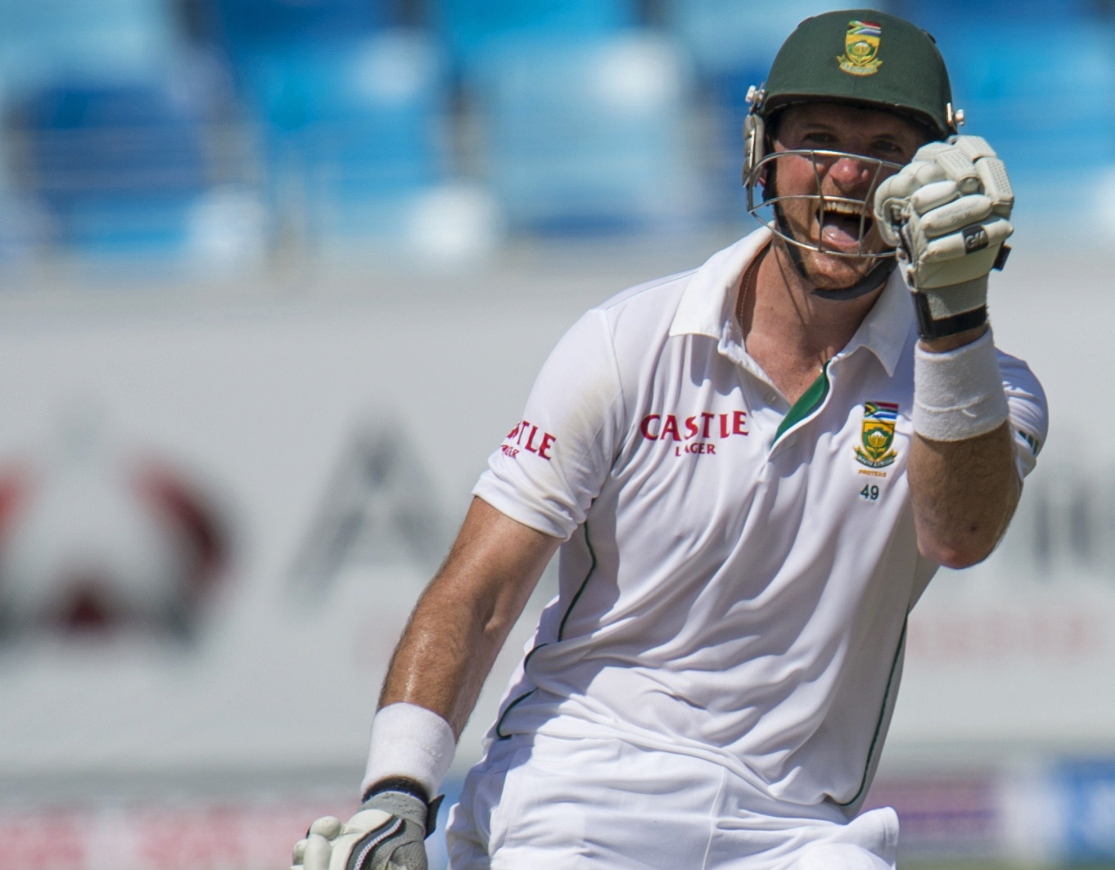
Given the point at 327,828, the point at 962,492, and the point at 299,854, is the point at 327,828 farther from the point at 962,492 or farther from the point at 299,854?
the point at 962,492

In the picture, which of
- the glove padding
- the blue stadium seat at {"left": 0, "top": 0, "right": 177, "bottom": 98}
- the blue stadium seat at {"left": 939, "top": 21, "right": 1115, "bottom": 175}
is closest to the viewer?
the glove padding

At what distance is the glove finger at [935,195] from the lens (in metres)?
2.26

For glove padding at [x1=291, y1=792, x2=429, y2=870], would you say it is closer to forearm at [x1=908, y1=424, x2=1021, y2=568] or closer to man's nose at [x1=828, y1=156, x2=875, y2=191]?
forearm at [x1=908, y1=424, x2=1021, y2=568]

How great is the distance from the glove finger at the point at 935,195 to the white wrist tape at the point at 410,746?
1.11 meters

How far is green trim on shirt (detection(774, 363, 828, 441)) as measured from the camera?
2627 mm

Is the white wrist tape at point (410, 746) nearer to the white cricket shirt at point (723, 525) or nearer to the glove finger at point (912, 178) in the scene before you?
the white cricket shirt at point (723, 525)

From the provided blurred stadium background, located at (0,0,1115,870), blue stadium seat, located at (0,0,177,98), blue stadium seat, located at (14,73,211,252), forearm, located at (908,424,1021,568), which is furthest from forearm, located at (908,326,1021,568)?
blue stadium seat, located at (0,0,177,98)

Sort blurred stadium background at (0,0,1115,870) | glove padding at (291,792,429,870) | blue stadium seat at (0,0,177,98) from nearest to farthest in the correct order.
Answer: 1. glove padding at (291,792,429,870)
2. blurred stadium background at (0,0,1115,870)
3. blue stadium seat at (0,0,177,98)

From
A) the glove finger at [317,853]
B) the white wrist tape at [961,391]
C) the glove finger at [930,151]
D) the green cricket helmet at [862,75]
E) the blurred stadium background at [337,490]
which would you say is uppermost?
the green cricket helmet at [862,75]

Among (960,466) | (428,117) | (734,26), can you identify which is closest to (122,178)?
(428,117)

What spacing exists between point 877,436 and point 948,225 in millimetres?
502

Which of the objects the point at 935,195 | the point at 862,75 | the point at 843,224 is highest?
the point at 862,75

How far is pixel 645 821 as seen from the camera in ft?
8.36

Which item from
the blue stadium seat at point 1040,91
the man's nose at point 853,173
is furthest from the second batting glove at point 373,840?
the blue stadium seat at point 1040,91
